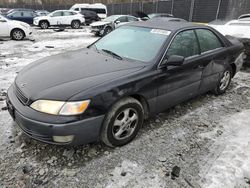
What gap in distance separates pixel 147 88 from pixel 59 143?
1.30 m

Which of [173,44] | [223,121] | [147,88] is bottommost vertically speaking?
[223,121]

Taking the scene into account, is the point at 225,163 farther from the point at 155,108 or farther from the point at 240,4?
the point at 240,4

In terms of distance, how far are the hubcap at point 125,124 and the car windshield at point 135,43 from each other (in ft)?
2.55

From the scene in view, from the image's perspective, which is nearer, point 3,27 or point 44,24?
point 3,27

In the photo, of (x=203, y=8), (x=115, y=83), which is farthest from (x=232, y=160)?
(x=203, y=8)

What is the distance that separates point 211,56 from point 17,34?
1040cm

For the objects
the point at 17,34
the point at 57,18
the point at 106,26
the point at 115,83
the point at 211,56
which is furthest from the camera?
the point at 57,18

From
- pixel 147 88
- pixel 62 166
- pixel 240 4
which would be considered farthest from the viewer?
pixel 240 4

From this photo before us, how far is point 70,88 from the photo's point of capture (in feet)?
7.81

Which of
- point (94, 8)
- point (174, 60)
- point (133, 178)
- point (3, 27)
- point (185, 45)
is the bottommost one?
point (133, 178)

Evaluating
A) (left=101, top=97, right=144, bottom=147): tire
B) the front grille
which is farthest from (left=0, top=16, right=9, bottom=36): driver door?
(left=101, top=97, right=144, bottom=147): tire

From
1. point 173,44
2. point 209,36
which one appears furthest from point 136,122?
point 209,36

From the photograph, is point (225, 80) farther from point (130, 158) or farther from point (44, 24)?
point (44, 24)

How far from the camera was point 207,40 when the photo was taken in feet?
12.6
